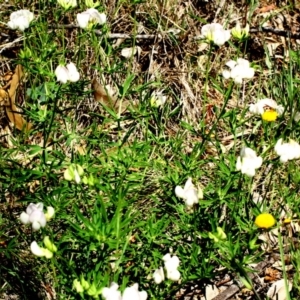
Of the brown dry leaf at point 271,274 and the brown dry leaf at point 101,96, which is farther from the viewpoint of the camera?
the brown dry leaf at point 101,96

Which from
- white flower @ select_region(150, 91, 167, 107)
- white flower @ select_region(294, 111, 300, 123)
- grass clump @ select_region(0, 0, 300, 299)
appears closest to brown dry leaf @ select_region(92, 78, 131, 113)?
grass clump @ select_region(0, 0, 300, 299)

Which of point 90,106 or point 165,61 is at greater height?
point 165,61

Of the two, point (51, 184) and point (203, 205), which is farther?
point (51, 184)

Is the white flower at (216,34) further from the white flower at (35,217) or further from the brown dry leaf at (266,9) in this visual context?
the brown dry leaf at (266,9)

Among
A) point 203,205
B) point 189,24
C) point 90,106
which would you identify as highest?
point 189,24

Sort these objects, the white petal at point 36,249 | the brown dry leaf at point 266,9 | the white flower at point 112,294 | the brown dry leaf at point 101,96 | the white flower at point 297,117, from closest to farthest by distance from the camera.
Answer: the white flower at point 112,294 < the white petal at point 36,249 < the white flower at point 297,117 < the brown dry leaf at point 101,96 < the brown dry leaf at point 266,9

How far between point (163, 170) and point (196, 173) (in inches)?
5.3

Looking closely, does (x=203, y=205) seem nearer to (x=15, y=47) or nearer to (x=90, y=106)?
(x=90, y=106)

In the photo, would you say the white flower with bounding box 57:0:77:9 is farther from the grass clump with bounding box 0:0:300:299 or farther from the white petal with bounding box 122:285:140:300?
the white petal with bounding box 122:285:140:300

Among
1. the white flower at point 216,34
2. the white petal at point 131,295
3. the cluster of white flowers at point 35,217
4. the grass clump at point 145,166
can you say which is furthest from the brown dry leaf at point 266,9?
the white petal at point 131,295

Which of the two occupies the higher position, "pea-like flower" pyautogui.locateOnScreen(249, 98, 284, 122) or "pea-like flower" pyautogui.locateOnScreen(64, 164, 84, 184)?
"pea-like flower" pyautogui.locateOnScreen(249, 98, 284, 122)

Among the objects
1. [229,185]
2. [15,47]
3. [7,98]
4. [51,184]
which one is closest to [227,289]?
[229,185]

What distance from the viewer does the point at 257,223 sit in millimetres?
2016

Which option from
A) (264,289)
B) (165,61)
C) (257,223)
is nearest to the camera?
(257,223)
